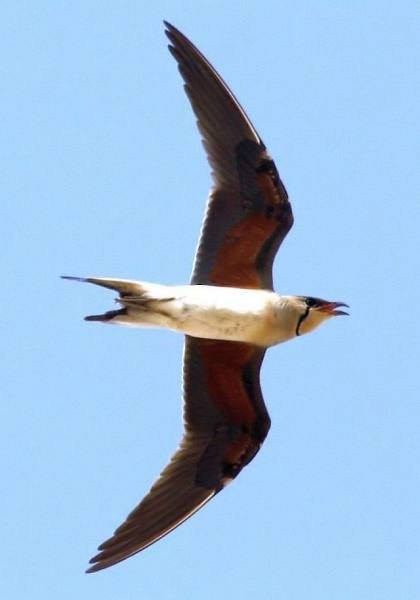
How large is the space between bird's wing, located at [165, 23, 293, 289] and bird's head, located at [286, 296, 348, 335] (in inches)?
12.4

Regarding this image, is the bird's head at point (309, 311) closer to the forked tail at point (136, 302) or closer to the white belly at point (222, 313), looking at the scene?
the white belly at point (222, 313)

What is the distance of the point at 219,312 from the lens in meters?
17.6

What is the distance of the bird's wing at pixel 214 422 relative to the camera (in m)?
18.1

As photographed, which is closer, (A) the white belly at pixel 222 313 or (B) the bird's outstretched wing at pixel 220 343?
(A) the white belly at pixel 222 313

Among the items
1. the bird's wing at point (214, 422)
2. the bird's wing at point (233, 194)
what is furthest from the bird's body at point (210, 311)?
the bird's wing at point (214, 422)

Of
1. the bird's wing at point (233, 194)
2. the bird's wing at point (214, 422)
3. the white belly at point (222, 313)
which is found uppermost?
the bird's wing at point (233, 194)

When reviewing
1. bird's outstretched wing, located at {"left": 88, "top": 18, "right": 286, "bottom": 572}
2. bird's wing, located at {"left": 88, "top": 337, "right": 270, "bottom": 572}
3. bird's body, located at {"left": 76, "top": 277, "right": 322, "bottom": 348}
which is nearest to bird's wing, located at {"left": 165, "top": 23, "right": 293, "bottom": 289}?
bird's outstretched wing, located at {"left": 88, "top": 18, "right": 286, "bottom": 572}

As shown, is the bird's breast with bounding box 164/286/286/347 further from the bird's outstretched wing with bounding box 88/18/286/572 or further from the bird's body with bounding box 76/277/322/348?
the bird's outstretched wing with bounding box 88/18/286/572

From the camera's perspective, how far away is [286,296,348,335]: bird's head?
58.5ft

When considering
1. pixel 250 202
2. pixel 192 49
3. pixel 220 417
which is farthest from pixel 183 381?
pixel 192 49

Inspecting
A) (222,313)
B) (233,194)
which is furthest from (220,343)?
(233,194)

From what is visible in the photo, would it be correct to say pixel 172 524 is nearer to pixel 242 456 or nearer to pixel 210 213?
pixel 242 456

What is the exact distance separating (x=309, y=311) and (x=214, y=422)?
1.30 m

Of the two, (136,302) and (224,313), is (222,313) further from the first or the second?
(136,302)
